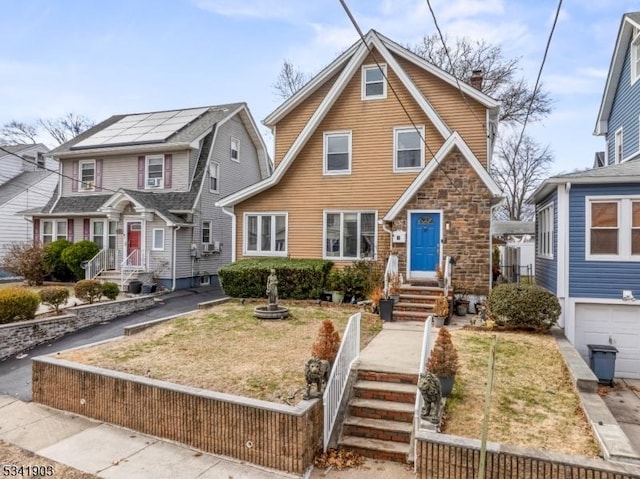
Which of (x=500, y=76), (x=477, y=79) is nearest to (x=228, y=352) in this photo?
(x=477, y=79)

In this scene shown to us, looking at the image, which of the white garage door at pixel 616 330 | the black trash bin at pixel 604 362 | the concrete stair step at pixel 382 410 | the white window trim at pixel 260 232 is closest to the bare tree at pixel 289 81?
the white window trim at pixel 260 232

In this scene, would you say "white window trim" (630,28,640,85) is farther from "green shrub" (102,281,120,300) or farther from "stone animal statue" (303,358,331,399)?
"green shrub" (102,281,120,300)

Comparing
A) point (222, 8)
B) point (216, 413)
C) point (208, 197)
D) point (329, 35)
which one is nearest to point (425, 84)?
point (329, 35)

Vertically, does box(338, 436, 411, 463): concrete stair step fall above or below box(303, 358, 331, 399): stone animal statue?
below

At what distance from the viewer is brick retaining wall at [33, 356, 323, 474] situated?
17.3 ft

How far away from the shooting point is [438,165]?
12.6m

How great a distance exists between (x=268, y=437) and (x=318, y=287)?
875 cm

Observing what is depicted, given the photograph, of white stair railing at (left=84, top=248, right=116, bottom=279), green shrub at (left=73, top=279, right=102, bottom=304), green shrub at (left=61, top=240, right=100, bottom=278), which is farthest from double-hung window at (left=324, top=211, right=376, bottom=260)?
green shrub at (left=61, top=240, right=100, bottom=278)

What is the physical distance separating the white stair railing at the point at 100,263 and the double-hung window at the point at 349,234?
34.6 feet

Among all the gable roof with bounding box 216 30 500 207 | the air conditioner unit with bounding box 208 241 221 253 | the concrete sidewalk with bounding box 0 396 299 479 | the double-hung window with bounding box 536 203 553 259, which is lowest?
the concrete sidewalk with bounding box 0 396 299 479

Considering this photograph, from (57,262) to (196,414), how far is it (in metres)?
17.0

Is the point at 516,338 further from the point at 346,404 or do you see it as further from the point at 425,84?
the point at 425,84

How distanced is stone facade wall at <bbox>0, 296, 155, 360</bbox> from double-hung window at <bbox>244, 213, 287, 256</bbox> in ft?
14.6

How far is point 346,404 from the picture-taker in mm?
6363
